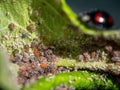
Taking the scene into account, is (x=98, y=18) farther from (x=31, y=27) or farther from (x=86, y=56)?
(x=31, y=27)

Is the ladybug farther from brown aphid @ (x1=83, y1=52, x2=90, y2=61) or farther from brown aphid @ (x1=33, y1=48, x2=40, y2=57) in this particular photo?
brown aphid @ (x1=33, y1=48, x2=40, y2=57)

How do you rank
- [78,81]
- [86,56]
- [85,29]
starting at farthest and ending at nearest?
[86,56] → [78,81] → [85,29]

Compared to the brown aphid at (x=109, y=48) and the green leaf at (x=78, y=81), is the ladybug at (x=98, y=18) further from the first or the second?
the green leaf at (x=78, y=81)

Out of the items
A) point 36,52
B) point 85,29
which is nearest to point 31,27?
point 36,52

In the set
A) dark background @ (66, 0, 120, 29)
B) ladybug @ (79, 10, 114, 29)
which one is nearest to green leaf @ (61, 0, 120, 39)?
ladybug @ (79, 10, 114, 29)

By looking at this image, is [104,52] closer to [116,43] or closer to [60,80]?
[116,43]

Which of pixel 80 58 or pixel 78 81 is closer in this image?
pixel 78 81

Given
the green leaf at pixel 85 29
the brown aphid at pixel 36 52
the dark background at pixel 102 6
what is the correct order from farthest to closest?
1. the brown aphid at pixel 36 52
2. the dark background at pixel 102 6
3. the green leaf at pixel 85 29

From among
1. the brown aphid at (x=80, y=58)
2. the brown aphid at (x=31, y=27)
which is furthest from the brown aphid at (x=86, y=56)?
the brown aphid at (x=31, y=27)
